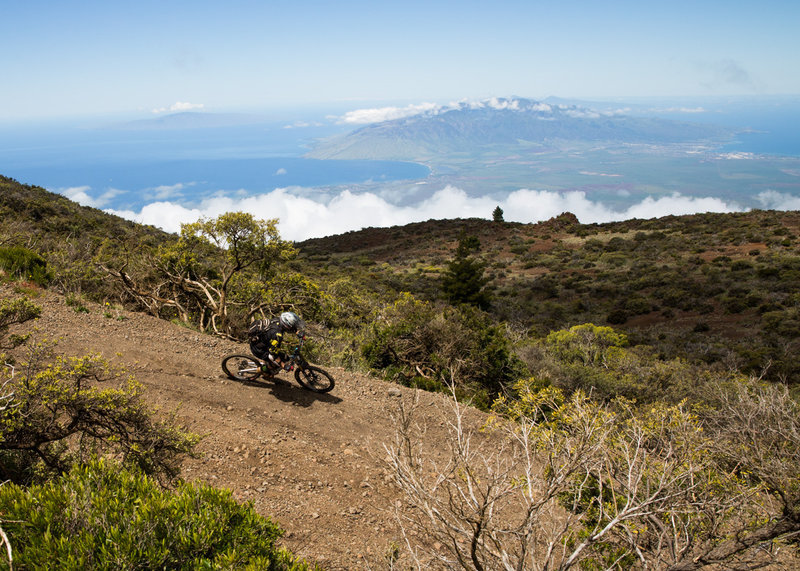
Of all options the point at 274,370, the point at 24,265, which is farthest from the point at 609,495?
the point at 24,265

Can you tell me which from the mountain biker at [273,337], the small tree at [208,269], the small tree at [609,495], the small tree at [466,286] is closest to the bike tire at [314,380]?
the mountain biker at [273,337]

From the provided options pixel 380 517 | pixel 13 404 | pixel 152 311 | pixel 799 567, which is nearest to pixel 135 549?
pixel 13 404

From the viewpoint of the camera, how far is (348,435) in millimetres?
6645

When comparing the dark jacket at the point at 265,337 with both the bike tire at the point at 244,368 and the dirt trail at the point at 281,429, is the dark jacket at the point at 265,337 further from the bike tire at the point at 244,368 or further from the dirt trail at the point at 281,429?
the dirt trail at the point at 281,429

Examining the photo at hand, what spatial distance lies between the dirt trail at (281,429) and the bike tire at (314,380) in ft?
0.48

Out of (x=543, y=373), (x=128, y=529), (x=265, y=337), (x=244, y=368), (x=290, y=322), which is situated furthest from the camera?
(x=543, y=373)

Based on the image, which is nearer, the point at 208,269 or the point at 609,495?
the point at 609,495

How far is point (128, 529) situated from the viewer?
2.59m

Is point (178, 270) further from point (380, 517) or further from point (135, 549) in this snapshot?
point (135, 549)

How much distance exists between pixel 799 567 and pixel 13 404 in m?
8.47

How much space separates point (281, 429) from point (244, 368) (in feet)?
5.22

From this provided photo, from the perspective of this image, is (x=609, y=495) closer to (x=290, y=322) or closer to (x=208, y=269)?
(x=290, y=322)

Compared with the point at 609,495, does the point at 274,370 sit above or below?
above

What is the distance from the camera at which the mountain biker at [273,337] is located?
682 cm
